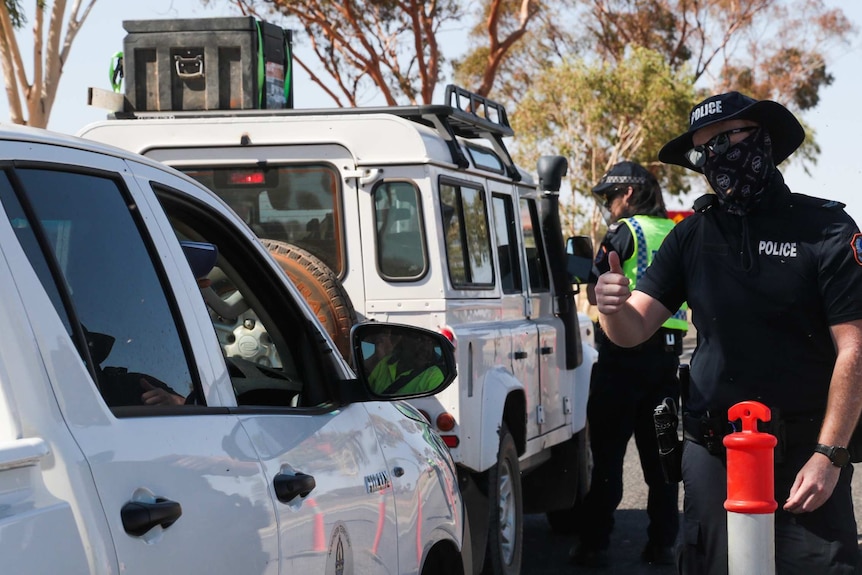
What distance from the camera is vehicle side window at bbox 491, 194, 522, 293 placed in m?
7.43

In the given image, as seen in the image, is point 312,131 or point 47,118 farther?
point 47,118

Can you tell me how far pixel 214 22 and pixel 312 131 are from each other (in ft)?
4.66

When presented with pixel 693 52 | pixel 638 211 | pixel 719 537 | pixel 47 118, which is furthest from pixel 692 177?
pixel 719 537

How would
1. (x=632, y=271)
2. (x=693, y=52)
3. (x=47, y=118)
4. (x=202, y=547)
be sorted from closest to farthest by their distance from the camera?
(x=202, y=547)
(x=632, y=271)
(x=47, y=118)
(x=693, y=52)

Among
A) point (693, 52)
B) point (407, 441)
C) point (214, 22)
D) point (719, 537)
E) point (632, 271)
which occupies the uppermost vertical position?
point (693, 52)

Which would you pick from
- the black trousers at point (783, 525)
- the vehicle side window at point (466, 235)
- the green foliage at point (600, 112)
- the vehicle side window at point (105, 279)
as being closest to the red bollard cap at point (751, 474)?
the black trousers at point (783, 525)

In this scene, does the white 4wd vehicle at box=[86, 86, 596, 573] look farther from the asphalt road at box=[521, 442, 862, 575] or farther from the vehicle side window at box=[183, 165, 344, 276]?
the asphalt road at box=[521, 442, 862, 575]

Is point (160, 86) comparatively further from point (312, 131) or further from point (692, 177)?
point (692, 177)

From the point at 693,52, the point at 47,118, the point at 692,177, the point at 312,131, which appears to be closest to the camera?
the point at 312,131

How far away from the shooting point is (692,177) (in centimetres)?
4828

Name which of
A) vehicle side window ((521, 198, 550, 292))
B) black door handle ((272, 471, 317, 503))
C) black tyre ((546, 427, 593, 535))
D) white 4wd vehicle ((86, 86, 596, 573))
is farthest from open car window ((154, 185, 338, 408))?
black tyre ((546, 427, 593, 535))

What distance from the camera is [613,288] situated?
3668 millimetres

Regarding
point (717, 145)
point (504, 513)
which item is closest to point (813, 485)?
point (717, 145)

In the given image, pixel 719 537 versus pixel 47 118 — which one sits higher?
pixel 47 118
